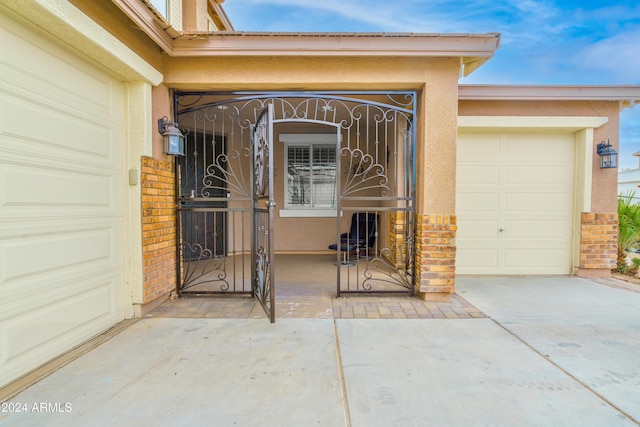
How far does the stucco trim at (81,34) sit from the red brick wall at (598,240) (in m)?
6.18

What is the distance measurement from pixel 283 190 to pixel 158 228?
3.68 meters

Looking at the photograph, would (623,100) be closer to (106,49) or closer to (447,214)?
(447,214)

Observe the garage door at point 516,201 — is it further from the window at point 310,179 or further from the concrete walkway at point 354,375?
the window at point 310,179

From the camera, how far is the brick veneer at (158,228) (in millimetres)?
3139

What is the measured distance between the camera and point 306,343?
2.54 metres

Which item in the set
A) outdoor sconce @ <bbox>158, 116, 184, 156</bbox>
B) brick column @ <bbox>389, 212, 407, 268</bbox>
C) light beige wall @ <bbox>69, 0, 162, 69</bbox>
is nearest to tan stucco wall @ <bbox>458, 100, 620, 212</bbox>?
brick column @ <bbox>389, 212, 407, 268</bbox>

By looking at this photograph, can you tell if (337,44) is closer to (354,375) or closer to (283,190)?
(354,375)

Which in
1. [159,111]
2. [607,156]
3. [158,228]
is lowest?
[158,228]

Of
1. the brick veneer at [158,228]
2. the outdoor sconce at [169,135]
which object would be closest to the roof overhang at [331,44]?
the outdoor sconce at [169,135]

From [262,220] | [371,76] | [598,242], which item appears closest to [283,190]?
[262,220]

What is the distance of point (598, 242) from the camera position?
456 centimetres

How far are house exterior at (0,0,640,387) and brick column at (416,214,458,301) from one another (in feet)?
0.05

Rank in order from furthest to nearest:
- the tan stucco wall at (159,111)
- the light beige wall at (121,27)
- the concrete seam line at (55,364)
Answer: the tan stucco wall at (159,111), the light beige wall at (121,27), the concrete seam line at (55,364)

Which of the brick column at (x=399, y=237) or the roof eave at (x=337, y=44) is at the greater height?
the roof eave at (x=337, y=44)
